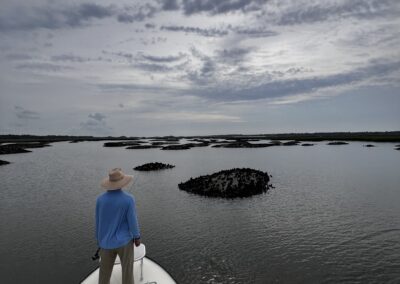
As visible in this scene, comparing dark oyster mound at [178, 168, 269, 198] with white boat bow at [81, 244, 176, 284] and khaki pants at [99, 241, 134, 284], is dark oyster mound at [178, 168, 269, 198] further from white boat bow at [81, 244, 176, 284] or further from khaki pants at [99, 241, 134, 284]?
khaki pants at [99, 241, 134, 284]

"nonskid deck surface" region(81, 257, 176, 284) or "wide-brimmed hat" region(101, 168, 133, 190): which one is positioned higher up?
"wide-brimmed hat" region(101, 168, 133, 190)

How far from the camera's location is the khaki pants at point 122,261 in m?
7.31

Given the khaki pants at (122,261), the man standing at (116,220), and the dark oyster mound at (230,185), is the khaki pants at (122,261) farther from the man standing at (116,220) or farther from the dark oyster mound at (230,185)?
the dark oyster mound at (230,185)

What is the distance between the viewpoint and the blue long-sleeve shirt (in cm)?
709

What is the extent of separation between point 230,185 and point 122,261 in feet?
69.5

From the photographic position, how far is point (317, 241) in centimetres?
1499

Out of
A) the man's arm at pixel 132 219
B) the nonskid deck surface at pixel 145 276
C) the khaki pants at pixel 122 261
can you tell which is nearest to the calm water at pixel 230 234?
the nonskid deck surface at pixel 145 276

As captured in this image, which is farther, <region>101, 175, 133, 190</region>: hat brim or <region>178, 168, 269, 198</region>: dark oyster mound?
<region>178, 168, 269, 198</region>: dark oyster mound

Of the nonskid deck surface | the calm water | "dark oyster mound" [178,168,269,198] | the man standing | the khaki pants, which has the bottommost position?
the calm water

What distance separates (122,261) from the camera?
7410mm

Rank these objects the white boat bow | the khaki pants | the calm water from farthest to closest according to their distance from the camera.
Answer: the calm water → the white boat bow → the khaki pants

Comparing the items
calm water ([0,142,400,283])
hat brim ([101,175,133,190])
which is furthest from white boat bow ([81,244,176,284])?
calm water ([0,142,400,283])

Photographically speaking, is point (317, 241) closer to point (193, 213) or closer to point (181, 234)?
point (181, 234)

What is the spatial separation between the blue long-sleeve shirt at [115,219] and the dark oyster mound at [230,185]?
18.8 meters
